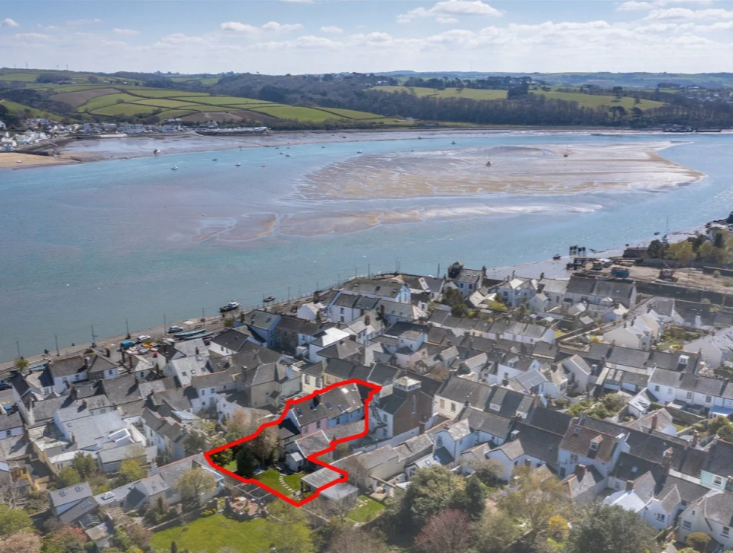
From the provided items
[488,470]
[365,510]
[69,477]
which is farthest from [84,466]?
[488,470]

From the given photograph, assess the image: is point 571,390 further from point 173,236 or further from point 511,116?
point 511,116

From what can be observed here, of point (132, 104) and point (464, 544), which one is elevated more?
point (132, 104)

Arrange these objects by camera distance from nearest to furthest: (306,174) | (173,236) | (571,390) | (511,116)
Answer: (571,390)
(173,236)
(306,174)
(511,116)

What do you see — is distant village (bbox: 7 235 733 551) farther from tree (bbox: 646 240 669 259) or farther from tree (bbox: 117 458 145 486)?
tree (bbox: 646 240 669 259)

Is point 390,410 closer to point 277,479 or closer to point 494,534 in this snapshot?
point 277,479

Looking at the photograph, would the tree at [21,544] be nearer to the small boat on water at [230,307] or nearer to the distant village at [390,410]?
the distant village at [390,410]

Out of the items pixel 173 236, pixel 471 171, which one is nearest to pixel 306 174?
pixel 471 171

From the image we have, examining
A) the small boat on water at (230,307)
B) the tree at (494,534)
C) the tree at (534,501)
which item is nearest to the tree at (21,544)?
the tree at (494,534)

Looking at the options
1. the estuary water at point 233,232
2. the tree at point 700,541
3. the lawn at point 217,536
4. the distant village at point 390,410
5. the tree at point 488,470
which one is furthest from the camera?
the estuary water at point 233,232
